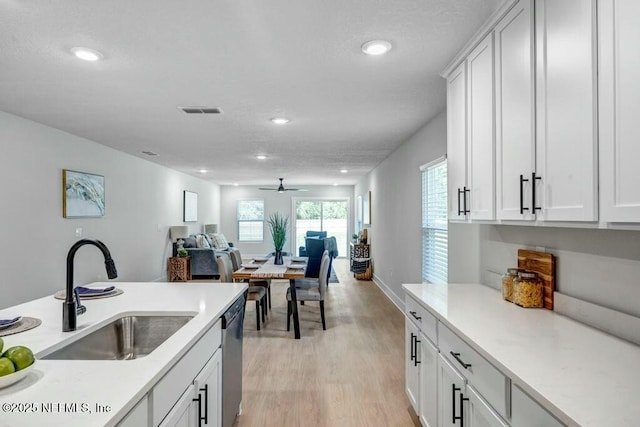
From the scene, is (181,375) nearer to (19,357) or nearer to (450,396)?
(19,357)

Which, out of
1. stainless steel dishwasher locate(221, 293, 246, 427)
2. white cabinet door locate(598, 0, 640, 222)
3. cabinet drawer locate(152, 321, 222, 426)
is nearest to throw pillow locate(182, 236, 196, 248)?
stainless steel dishwasher locate(221, 293, 246, 427)

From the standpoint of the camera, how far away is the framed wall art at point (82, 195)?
4.54 meters

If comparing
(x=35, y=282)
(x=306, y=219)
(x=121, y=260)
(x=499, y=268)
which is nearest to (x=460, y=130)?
(x=499, y=268)

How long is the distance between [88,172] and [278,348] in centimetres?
354

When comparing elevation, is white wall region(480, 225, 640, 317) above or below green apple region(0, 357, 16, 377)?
above

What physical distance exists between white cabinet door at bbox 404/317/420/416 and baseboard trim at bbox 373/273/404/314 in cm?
269

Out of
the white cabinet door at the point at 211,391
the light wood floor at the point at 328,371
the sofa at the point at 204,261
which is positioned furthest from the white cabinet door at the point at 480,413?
the sofa at the point at 204,261

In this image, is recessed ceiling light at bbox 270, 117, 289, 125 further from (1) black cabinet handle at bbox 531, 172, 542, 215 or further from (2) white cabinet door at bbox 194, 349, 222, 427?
(1) black cabinet handle at bbox 531, 172, 542, 215

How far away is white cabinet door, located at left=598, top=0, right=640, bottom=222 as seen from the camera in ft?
3.58

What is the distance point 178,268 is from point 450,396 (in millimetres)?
6760

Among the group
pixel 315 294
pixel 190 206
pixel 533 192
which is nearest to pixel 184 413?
pixel 533 192

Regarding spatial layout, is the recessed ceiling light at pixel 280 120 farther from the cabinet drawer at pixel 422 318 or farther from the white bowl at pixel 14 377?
the white bowl at pixel 14 377

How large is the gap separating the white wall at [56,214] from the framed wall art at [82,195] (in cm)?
8

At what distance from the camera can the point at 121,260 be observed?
19.3ft
